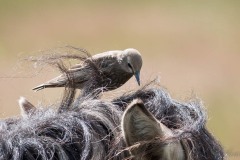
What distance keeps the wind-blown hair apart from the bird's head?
245 cm

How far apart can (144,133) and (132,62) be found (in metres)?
3.23

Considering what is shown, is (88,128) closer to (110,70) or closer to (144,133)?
(144,133)

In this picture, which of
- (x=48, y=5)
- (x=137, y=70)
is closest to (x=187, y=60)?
(x=48, y=5)

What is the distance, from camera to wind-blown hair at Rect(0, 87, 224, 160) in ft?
6.01

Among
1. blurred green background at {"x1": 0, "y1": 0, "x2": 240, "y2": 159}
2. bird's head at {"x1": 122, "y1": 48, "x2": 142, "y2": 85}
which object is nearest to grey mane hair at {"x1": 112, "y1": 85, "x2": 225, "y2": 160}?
bird's head at {"x1": 122, "y1": 48, "x2": 142, "y2": 85}

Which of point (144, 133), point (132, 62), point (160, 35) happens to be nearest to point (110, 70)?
point (132, 62)

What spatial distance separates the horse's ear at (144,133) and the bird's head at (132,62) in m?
2.74

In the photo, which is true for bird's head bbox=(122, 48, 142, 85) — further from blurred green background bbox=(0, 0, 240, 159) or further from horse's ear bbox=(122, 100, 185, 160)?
blurred green background bbox=(0, 0, 240, 159)

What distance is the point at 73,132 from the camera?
1.89 m

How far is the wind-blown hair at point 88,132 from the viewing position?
1833mm

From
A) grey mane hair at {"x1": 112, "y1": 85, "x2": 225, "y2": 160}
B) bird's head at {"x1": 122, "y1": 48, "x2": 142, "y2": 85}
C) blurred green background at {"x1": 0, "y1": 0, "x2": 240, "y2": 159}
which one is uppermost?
grey mane hair at {"x1": 112, "y1": 85, "x2": 225, "y2": 160}

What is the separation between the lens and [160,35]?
1351 cm

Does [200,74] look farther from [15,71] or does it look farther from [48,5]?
[15,71]

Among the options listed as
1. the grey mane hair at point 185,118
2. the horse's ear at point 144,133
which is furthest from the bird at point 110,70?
the horse's ear at point 144,133
